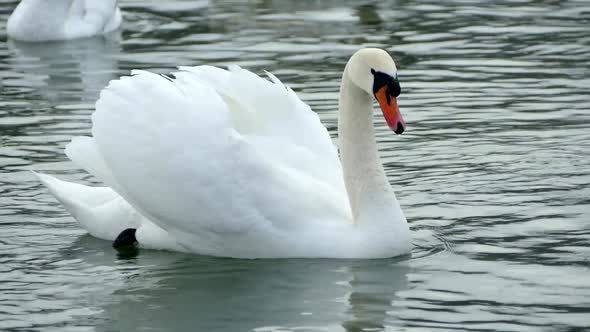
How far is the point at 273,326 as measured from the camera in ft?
25.9

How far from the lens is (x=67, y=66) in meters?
16.5

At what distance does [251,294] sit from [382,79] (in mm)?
1414

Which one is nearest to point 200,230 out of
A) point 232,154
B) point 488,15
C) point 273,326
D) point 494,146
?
point 232,154

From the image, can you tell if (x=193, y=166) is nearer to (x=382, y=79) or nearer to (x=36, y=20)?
(x=382, y=79)

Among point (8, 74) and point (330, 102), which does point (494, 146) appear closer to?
point (330, 102)

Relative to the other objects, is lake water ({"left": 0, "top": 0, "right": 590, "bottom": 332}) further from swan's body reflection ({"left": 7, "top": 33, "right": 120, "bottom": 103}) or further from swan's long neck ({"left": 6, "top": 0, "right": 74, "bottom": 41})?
swan's long neck ({"left": 6, "top": 0, "right": 74, "bottom": 41})

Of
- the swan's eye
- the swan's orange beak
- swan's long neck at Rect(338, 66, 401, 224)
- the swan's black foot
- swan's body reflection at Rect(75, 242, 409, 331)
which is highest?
the swan's eye

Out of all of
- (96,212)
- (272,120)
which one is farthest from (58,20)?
(272,120)

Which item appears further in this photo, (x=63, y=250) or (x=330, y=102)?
(x=330, y=102)

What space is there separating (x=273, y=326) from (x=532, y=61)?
798cm

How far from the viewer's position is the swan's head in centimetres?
878

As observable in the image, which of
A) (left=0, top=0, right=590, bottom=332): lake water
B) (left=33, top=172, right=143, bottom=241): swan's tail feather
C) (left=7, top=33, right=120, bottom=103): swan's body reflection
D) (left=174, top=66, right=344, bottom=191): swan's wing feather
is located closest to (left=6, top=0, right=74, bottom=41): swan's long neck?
(left=7, top=33, right=120, bottom=103): swan's body reflection

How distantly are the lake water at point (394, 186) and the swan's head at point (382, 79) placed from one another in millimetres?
867

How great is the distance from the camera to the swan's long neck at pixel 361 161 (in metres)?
9.02
